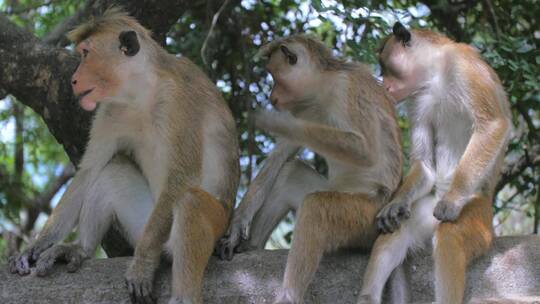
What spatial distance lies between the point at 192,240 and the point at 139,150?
3.83 ft

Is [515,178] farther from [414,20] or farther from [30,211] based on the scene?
[30,211]

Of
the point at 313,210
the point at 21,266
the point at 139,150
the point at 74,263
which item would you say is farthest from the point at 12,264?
the point at 313,210

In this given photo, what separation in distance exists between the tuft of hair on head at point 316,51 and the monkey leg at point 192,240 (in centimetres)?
143

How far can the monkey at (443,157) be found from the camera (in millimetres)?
6039

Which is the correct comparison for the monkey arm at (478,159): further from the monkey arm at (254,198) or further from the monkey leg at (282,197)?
the monkey arm at (254,198)

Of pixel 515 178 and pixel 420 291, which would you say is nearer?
pixel 420 291

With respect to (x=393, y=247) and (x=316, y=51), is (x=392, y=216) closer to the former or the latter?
(x=393, y=247)

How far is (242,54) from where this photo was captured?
912 cm

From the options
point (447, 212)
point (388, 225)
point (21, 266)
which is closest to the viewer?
point (447, 212)

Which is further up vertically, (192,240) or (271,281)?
(192,240)

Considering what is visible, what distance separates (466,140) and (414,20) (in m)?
1.82

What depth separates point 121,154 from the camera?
23.1ft

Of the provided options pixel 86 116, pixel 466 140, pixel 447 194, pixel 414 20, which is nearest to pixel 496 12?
pixel 414 20

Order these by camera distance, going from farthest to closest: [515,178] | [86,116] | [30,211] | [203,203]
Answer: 1. [30,211]
2. [515,178]
3. [86,116]
4. [203,203]
